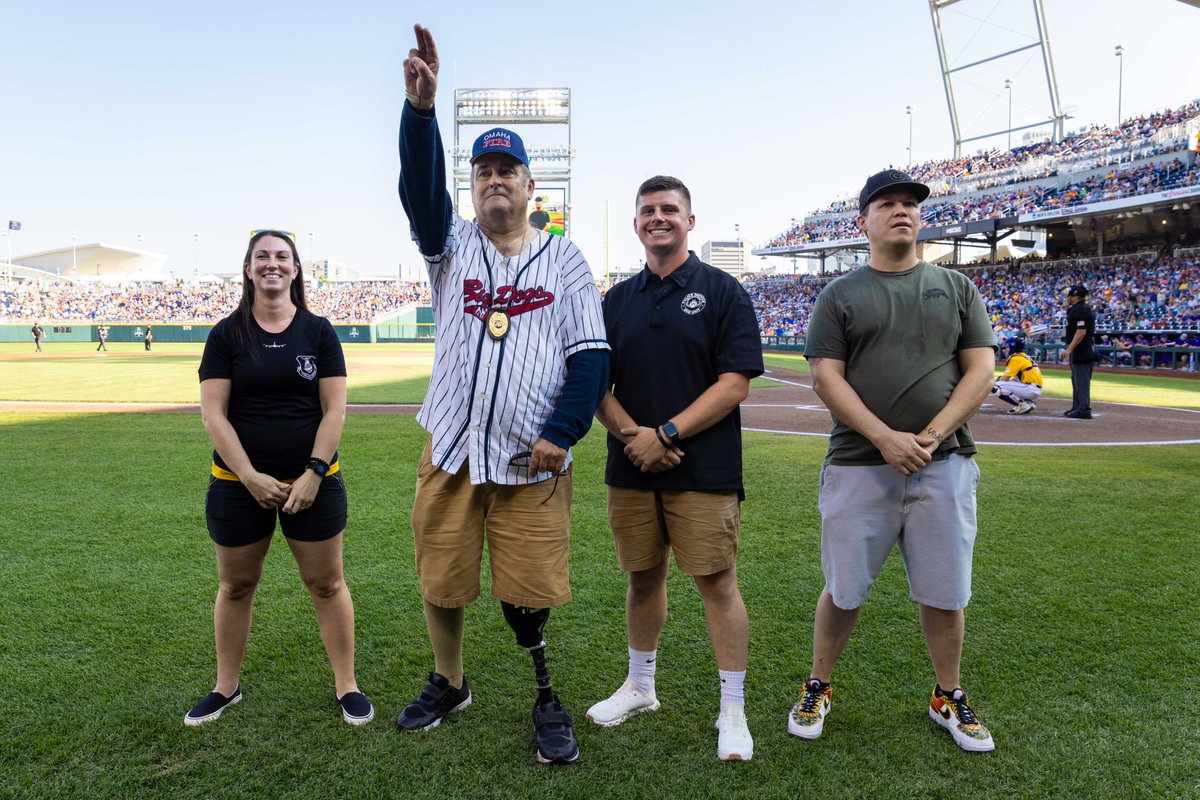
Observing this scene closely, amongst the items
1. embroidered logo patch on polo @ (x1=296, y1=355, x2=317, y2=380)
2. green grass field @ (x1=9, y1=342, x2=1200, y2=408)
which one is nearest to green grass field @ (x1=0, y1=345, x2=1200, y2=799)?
embroidered logo patch on polo @ (x1=296, y1=355, x2=317, y2=380)

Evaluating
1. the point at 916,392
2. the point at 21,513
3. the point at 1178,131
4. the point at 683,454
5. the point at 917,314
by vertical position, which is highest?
the point at 1178,131

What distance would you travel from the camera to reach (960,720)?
279cm

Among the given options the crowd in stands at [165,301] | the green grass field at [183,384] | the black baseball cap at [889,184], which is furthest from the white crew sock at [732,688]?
the crowd in stands at [165,301]

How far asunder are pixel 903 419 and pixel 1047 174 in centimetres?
4226

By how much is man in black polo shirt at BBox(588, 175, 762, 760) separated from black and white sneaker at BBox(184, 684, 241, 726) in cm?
150

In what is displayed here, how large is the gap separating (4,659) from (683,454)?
3.26 meters

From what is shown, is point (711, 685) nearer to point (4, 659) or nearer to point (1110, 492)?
point (4, 659)

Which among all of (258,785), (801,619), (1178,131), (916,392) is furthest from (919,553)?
(1178,131)

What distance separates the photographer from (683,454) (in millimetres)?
2867

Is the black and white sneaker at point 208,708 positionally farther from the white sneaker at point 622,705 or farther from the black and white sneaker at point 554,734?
the white sneaker at point 622,705

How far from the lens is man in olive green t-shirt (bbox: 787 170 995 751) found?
2.80m

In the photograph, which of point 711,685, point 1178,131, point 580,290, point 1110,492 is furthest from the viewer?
point 1178,131

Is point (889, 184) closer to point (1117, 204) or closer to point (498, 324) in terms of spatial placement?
point (498, 324)

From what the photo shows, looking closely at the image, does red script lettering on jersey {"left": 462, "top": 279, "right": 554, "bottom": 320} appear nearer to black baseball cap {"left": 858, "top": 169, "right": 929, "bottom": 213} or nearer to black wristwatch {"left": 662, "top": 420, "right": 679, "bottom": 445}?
black wristwatch {"left": 662, "top": 420, "right": 679, "bottom": 445}
